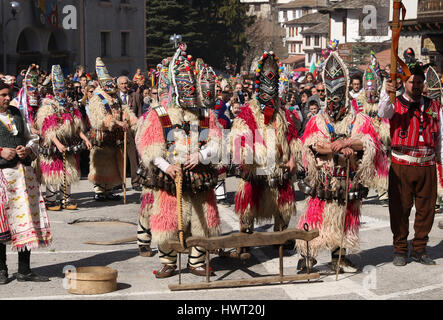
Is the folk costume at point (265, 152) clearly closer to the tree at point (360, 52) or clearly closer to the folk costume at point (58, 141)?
the folk costume at point (58, 141)

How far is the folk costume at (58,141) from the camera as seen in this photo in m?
12.0

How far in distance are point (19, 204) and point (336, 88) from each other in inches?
138

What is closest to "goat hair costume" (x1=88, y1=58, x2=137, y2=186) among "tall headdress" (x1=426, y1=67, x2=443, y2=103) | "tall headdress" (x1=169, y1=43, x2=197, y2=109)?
"tall headdress" (x1=169, y1=43, x2=197, y2=109)

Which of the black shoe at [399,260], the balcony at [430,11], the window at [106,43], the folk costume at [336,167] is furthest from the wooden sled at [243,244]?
the window at [106,43]

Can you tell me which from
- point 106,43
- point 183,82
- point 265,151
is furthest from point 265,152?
point 106,43

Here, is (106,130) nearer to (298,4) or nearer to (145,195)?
(145,195)

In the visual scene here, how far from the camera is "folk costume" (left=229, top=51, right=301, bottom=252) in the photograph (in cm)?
857

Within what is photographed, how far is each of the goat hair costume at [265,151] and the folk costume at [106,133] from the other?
391 centimetres

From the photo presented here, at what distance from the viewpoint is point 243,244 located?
7.36 meters

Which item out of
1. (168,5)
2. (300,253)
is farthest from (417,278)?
(168,5)

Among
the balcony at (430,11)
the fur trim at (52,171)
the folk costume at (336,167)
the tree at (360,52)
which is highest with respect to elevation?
the balcony at (430,11)

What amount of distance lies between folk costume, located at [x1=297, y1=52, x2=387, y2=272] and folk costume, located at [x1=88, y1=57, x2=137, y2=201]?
4.90 meters

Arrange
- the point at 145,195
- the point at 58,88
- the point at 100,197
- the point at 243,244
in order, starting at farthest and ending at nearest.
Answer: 1. the point at 100,197
2. the point at 58,88
3. the point at 145,195
4. the point at 243,244

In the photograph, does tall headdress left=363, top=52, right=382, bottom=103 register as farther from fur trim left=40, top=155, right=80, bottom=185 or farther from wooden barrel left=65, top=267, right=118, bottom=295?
wooden barrel left=65, top=267, right=118, bottom=295
